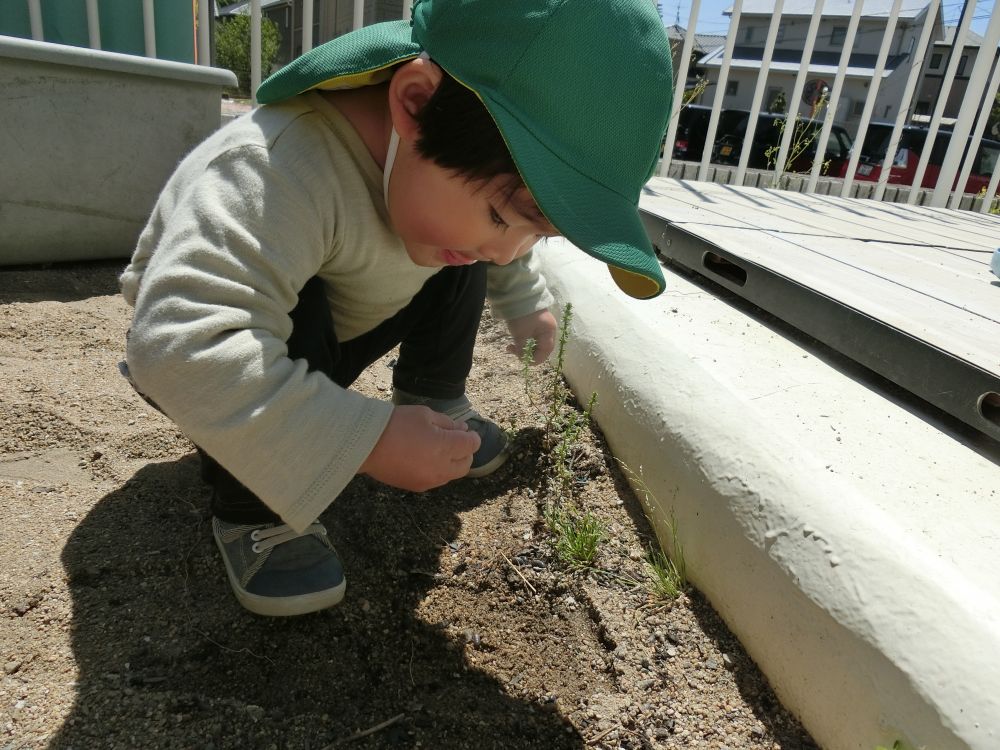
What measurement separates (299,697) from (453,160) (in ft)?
2.87

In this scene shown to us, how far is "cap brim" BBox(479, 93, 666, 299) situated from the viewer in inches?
36.6

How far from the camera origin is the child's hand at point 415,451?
1.05m

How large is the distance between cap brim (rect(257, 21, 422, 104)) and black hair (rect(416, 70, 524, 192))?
104mm

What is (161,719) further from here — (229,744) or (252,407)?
(252,407)

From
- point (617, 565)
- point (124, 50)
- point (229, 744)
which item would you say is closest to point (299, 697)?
point (229, 744)

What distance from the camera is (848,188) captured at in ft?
16.3

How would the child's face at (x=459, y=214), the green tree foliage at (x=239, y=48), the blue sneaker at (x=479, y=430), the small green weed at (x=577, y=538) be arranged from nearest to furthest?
1. the child's face at (x=459, y=214)
2. the small green weed at (x=577, y=538)
3. the blue sneaker at (x=479, y=430)
4. the green tree foliage at (x=239, y=48)

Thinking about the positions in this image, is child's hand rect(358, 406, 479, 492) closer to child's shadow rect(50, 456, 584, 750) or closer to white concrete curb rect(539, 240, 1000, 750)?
child's shadow rect(50, 456, 584, 750)

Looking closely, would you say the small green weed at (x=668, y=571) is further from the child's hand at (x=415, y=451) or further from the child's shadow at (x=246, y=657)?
the child's hand at (x=415, y=451)

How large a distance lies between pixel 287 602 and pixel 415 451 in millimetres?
446

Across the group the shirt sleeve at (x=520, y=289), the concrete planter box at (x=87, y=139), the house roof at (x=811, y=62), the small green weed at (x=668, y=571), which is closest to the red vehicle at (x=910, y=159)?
the concrete planter box at (x=87, y=139)

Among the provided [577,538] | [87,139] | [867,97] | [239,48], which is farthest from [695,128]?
[239,48]

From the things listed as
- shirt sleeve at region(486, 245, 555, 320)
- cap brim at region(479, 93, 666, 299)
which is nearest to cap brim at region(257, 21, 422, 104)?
cap brim at region(479, 93, 666, 299)

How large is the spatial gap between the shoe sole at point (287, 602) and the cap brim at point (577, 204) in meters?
0.78
